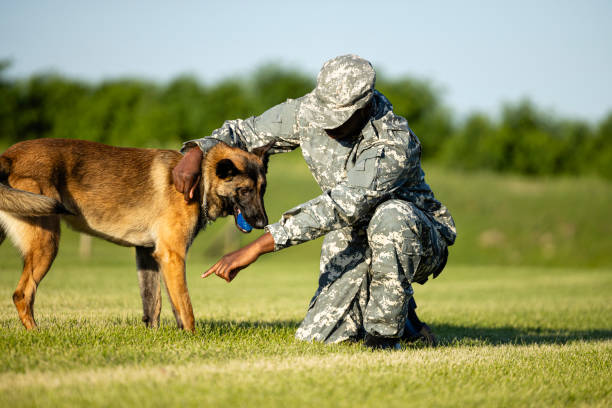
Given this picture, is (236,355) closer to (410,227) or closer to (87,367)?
(87,367)

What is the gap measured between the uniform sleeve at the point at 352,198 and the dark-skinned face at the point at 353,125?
0.25 metres

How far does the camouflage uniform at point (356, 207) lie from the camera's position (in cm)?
416

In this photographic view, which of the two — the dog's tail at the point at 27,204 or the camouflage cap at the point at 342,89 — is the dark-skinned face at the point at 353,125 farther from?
the dog's tail at the point at 27,204

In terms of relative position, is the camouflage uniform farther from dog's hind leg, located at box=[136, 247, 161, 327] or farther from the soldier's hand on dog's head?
dog's hind leg, located at box=[136, 247, 161, 327]

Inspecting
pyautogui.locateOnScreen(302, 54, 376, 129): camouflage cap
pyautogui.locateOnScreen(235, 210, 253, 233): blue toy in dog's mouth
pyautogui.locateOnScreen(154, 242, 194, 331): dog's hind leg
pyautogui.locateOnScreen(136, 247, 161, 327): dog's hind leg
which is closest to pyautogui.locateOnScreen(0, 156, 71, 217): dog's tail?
pyautogui.locateOnScreen(154, 242, 194, 331): dog's hind leg

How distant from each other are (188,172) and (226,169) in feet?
1.19

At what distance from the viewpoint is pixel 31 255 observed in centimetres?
466

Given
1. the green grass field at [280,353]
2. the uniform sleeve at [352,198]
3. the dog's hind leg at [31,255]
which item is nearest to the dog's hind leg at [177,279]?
the green grass field at [280,353]

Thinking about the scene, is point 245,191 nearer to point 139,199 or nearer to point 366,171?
point 139,199

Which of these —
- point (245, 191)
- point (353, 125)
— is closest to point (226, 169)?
point (245, 191)

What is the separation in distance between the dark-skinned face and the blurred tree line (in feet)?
142

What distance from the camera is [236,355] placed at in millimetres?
3814

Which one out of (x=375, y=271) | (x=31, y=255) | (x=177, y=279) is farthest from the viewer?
(x=177, y=279)

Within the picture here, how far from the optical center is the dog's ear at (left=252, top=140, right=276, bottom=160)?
5.24 m
